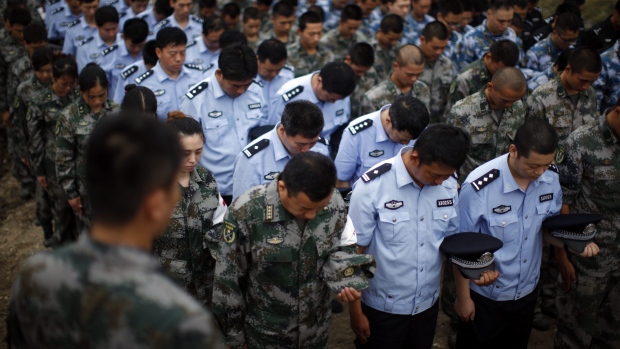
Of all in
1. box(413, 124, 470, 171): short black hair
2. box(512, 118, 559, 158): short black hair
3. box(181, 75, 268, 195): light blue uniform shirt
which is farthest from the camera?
box(181, 75, 268, 195): light blue uniform shirt

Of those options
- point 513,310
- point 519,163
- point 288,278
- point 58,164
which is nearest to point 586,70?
point 519,163

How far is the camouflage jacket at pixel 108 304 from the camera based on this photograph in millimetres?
1378

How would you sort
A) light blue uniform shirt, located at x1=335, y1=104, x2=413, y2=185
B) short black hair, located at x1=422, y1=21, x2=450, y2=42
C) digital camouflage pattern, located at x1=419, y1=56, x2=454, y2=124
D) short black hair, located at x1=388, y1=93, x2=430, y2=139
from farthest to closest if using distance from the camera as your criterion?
digital camouflage pattern, located at x1=419, y1=56, x2=454, y2=124 → short black hair, located at x1=422, y1=21, x2=450, y2=42 → light blue uniform shirt, located at x1=335, y1=104, x2=413, y2=185 → short black hair, located at x1=388, y1=93, x2=430, y2=139

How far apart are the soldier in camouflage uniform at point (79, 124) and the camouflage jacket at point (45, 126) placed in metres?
0.69

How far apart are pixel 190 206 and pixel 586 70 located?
10.8 ft

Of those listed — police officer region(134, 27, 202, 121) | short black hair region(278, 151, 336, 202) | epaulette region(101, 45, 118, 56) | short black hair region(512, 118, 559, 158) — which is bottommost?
epaulette region(101, 45, 118, 56)

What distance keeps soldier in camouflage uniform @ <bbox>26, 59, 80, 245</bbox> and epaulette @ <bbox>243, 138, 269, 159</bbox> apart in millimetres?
2140

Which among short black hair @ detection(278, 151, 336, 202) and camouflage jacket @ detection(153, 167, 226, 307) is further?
camouflage jacket @ detection(153, 167, 226, 307)

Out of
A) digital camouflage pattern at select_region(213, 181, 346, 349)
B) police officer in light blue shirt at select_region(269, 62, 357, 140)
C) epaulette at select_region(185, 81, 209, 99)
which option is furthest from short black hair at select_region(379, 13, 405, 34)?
digital camouflage pattern at select_region(213, 181, 346, 349)

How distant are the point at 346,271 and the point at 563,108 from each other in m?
3.01

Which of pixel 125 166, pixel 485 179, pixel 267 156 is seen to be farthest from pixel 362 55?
pixel 125 166

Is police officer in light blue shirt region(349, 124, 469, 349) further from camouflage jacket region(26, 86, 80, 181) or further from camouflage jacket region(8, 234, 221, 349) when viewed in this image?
camouflage jacket region(26, 86, 80, 181)

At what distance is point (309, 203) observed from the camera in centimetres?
260

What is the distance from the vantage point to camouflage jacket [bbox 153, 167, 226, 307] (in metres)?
3.32
